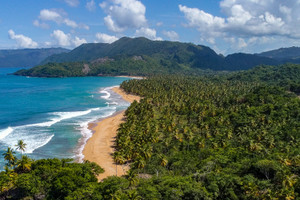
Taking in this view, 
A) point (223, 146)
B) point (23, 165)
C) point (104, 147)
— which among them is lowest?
point (104, 147)

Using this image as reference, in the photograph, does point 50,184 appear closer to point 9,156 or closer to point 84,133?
point 9,156

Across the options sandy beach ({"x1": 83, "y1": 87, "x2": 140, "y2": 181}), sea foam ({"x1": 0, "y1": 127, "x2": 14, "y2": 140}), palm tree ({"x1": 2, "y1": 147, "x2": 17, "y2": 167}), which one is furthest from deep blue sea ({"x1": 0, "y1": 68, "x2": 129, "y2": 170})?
palm tree ({"x1": 2, "y1": 147, "x2": 17, "y2": 167})

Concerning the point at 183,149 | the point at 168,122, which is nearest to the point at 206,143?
the point at 183,149

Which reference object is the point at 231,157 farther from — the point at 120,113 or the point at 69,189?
the point at 120,113

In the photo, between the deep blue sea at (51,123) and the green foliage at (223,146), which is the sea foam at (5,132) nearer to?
the deep blue sea at (51,123)

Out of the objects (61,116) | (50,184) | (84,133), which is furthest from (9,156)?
(61,116)

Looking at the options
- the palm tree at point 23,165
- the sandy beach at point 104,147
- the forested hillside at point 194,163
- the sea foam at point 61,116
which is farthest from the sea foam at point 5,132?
the palm tree at point 23,165
